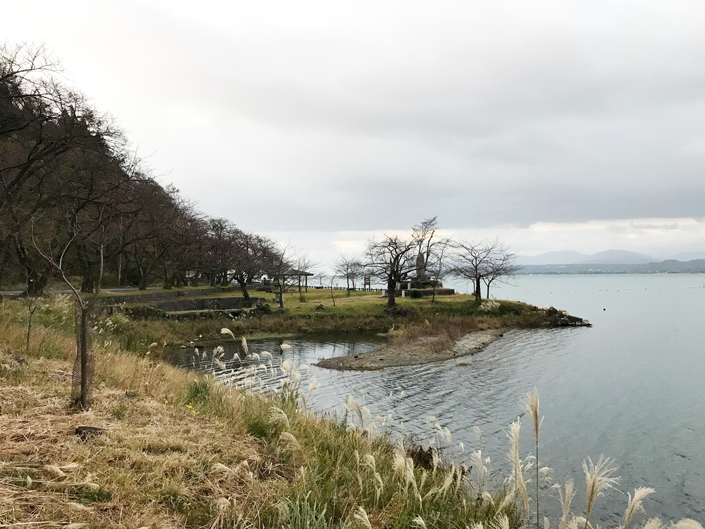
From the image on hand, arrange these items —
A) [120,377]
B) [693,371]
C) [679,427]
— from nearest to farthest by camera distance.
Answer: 1. [120,377]
2. [679,427]
3. [693,371]

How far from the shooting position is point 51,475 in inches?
150

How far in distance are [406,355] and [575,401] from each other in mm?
A: 10420

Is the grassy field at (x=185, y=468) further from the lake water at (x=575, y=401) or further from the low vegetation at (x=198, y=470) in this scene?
the lake water at (x=575, y=401)

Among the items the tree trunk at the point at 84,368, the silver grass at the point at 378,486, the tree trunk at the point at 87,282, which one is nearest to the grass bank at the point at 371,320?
the tree trunk at the point at 87,282

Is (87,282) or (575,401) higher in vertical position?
(87,282)

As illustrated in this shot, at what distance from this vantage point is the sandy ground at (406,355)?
2370 cm

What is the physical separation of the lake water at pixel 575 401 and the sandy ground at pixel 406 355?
0.90 m

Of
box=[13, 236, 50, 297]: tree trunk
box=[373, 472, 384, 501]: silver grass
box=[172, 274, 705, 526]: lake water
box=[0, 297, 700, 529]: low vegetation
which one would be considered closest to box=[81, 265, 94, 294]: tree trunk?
box=[172, 274, 705, 526]: lake water

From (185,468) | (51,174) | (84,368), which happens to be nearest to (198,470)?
(185,468)

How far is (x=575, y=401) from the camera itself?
16922 mm

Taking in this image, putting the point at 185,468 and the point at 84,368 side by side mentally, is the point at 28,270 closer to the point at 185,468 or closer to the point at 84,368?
the point at 84,368

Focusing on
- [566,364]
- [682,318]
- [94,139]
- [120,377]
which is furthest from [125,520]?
[682,318]

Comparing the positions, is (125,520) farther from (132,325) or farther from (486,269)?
(486,269)

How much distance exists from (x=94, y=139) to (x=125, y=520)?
1860 cm
